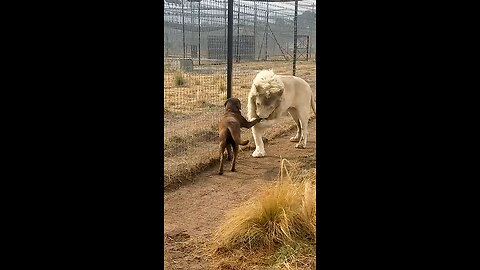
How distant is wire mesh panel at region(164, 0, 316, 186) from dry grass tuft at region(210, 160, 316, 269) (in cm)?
164

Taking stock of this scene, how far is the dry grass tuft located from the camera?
2906mm

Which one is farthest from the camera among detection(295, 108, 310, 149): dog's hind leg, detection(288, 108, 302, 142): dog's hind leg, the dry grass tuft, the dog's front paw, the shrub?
detection(288, 108, 302, 142): dog's hind leg

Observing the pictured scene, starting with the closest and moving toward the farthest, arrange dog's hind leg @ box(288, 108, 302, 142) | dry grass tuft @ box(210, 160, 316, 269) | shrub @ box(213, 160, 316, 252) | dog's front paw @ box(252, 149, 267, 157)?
dry grass tuft @ box(210, 160, 316, 269)
shrub @ box(213, 160, 316, 252)
dog's front paw @ box(252, 149, 267, 157)
dog's hind leg @ box(288, 108, 302, 142)

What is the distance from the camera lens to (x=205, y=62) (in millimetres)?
7676

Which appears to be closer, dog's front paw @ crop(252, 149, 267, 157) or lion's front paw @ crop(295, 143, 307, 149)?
dog's front paw @ crop(252, 149, 267, 157)

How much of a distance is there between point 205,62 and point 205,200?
3.90 meters

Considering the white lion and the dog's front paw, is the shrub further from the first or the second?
the dog's front paw

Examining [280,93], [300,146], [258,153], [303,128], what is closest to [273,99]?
[280,93]

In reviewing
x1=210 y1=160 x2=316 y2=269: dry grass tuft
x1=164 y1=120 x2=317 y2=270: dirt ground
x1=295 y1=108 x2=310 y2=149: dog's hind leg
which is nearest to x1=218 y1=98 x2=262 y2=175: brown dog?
x1=164 y1=120 x2=317 y2=270: dirt ground

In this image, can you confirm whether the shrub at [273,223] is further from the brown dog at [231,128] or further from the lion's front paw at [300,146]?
the lion's front paw at [300,146]

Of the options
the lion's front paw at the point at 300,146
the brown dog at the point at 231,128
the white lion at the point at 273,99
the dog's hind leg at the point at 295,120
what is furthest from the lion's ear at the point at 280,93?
the lion's front paw at the point at 300,146

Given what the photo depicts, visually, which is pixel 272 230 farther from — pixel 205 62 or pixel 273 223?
pixel 205 62

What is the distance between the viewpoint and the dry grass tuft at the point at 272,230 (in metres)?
2.91
